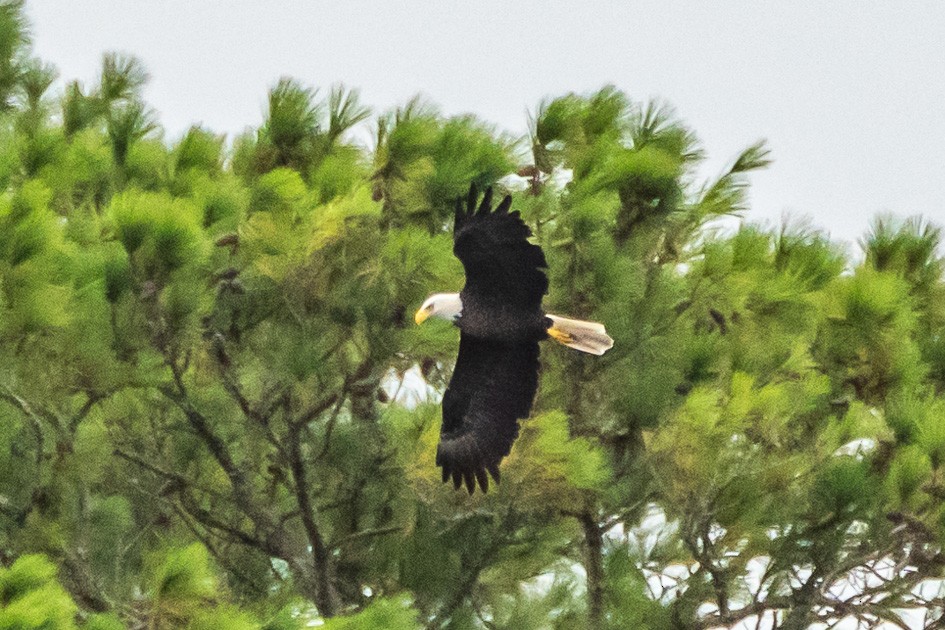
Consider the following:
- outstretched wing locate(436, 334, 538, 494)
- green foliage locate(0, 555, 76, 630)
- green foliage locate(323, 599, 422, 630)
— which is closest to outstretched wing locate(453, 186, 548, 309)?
outstretched wing locate(436, 334, 538, 494)

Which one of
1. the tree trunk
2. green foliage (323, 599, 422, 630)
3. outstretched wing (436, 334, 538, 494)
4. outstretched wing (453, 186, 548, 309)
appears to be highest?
outstretched wing (453, 186, 548, 309)

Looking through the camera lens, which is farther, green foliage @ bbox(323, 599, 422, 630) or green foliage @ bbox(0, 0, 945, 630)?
green foliage @ bbox(0, 0, 945, 630)

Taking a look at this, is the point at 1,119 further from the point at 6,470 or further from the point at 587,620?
the point at 587,620

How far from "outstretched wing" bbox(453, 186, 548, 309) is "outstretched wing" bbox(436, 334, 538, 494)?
19cm

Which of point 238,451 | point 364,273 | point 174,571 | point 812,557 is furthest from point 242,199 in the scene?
point 812,557

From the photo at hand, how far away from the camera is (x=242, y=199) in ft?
18.3

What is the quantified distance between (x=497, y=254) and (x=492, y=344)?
383 mm

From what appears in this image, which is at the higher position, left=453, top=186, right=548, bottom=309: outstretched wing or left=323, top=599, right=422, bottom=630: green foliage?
left=453, top=186, right=548, bottom=309: outstretched wing

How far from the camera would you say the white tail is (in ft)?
17.0

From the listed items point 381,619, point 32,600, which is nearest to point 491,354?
point 381,619

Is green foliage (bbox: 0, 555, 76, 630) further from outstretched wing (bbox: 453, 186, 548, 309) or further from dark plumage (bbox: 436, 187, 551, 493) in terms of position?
outstretched wing (bbox: 453, 186, 548, 309)

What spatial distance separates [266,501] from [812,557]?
68.1 inches

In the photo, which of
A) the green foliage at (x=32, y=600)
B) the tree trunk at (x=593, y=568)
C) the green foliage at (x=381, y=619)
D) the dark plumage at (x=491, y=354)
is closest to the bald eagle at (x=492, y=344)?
the dark plumage at (x=491, y=354)

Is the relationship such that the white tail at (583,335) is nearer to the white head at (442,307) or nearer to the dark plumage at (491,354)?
the dark plumage at (491,354)
